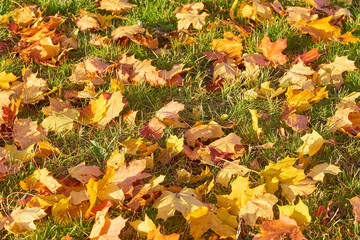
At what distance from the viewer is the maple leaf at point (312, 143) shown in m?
2.10

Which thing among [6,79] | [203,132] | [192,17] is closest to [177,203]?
[203,132]

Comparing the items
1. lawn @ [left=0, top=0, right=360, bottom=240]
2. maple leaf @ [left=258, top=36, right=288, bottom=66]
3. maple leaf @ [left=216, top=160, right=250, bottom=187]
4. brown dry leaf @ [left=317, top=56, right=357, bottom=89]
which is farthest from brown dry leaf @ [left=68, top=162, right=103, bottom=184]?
brown dry leaf @ [left=317, top=56, right=357, bottom=89]

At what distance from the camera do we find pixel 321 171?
6.64 ft

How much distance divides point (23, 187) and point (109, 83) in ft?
3.00

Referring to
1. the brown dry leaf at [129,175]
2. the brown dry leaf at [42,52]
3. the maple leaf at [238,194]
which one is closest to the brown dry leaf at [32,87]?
the brown dry leaf at [42,52]

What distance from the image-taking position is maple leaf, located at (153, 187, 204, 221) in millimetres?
1793

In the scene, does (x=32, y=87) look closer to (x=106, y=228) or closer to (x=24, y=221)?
(x=24, y=221)

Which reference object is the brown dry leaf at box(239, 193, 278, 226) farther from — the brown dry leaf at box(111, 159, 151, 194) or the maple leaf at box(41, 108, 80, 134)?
the maple leaf at box(41, 108, 80, 134)

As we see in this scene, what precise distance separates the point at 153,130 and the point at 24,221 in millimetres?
817

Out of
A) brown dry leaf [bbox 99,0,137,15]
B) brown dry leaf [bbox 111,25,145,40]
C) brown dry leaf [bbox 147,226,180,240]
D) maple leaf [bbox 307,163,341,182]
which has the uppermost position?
brown dry leaf [bbox 99,0,137,15]

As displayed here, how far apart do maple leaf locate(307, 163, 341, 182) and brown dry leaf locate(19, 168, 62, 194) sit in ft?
3.87

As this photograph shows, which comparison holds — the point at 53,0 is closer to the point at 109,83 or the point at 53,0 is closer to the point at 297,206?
the point at 109,83

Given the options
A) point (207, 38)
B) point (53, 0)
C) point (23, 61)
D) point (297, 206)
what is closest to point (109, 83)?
point (23, 61)

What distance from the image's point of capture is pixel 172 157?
7.12 ft
